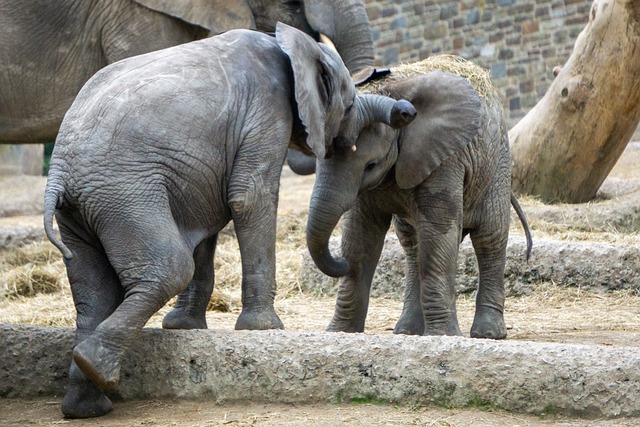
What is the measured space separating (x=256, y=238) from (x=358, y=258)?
1246 mm

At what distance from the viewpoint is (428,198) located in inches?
237

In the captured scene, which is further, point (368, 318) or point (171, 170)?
point (368, 318)

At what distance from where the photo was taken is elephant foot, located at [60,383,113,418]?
4812 millimetres

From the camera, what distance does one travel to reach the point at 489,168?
638 centimetres

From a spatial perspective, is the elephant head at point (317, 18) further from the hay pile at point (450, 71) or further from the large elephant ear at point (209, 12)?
the hay pile at point (450, 71)

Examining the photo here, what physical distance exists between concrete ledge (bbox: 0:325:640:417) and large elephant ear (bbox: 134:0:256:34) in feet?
9.65

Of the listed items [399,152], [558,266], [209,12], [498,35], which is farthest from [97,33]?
[498,35]

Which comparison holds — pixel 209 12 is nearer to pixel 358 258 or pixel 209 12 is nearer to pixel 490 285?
pixel 358 258

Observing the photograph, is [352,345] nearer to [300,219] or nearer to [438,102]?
[438,102]

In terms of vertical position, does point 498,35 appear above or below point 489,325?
below

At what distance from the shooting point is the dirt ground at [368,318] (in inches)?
180

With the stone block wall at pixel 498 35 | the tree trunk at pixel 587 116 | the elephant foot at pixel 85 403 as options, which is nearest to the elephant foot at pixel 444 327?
the elephant foot at pixel 85 403

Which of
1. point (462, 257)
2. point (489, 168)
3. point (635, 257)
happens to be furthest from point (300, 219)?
point (489, 168)

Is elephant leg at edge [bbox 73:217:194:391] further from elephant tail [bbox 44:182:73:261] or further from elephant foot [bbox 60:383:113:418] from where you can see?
elephant tail [bbox 44:182:73:261]
